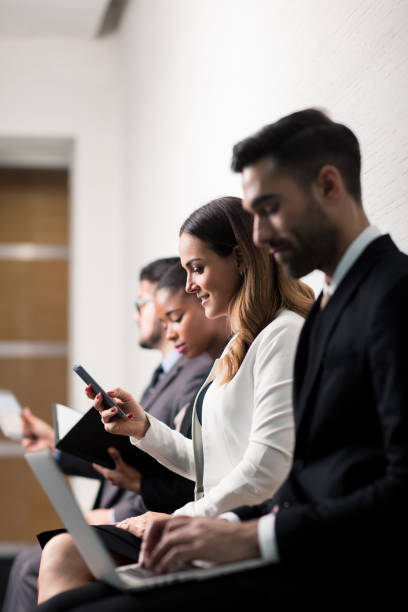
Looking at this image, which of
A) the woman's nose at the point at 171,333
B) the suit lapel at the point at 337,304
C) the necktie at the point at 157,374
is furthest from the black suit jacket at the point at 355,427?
the necktie at the point at 157,374

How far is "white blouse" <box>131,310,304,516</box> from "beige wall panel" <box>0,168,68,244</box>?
432 cm

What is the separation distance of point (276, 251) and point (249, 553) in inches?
19.1

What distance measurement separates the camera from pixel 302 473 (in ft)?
4.14

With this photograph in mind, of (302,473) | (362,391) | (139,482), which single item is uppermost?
(362,391)

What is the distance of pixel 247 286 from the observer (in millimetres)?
1699

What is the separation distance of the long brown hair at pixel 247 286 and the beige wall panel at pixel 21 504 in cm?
418

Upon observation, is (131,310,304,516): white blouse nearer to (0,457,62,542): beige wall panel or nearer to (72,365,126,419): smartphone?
(72,365,126,419): smartphone

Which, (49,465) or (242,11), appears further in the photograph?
(242,11)

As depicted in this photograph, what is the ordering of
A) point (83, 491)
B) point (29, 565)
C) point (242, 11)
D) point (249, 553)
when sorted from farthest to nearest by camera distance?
point (83, 491)
point (242, 11)
point (29, 565)
point (249, 553)

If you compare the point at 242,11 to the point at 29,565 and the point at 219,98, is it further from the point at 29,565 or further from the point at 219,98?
the point at 29,565

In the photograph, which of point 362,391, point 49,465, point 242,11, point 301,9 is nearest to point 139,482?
point 49,465

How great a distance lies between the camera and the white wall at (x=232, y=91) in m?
1.79

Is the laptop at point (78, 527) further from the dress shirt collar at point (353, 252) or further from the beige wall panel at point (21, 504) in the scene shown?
the beige wall panel at point (21, 504)

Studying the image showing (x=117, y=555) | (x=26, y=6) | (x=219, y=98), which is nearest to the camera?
(x=117, y=555)
